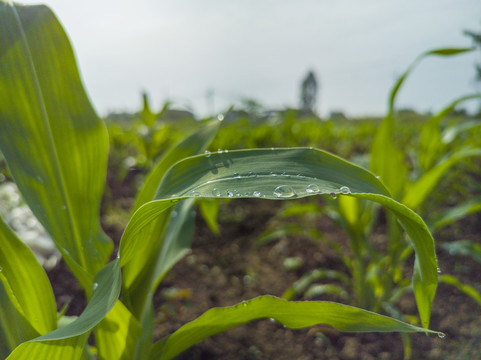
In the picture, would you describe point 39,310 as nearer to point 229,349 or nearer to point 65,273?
point 229,349

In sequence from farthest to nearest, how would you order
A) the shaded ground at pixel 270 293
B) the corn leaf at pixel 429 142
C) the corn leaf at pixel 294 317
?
the corn leaf at pixel 429 142 < the shaded ground at pixel 270 293 < the corn leaf at pixel 294 317

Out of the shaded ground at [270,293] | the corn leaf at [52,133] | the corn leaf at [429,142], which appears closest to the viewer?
the corn leaf at [52,133]

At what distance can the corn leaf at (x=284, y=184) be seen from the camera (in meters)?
0.44

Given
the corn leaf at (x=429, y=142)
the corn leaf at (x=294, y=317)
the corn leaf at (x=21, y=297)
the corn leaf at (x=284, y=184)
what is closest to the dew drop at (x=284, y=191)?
the corn leaf at (x=284, y=184)

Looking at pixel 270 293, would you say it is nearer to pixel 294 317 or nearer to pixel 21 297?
pixel 294 317

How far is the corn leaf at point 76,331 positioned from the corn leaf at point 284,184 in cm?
6

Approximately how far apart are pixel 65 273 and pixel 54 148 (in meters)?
1.03

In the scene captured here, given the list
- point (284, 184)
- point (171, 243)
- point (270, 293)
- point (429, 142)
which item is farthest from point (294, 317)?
point (429, 142)

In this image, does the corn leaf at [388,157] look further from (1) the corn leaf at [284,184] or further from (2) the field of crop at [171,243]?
(1) the corn leaf at [284,184]

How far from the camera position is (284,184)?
Result: 448mm

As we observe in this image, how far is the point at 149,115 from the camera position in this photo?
2344 millimetres

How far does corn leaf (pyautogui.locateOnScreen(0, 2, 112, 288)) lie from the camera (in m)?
0.64

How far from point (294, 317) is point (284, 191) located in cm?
26

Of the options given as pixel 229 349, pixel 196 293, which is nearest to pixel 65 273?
pixel 196 293
